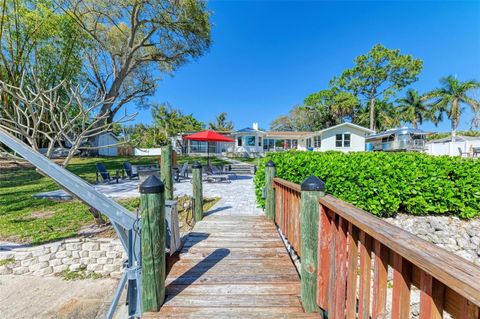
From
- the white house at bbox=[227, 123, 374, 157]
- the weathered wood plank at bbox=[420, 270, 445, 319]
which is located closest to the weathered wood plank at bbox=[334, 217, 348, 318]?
the weathered wood plank at bbox=[420, 270, 445, 319]

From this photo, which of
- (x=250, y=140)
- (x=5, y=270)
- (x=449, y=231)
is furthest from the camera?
(x=250, y=140)

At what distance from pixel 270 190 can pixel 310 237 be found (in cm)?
249

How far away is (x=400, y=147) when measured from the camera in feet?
73.3

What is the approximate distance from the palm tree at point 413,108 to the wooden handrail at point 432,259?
38937 millimetres

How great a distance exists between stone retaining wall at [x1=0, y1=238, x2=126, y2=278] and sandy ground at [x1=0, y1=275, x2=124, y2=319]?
150mm

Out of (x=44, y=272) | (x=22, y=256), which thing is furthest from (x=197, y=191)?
(x=22, y=256)

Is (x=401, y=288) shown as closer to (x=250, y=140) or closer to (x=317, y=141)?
(x=250, y=140)

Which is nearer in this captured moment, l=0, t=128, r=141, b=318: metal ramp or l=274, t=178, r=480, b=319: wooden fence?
l=274, t=178, r=480, b=319: wooden fence

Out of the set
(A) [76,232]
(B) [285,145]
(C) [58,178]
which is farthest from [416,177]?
Answer: (B) [285,145]

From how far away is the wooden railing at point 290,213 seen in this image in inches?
115

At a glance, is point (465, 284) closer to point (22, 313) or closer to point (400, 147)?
point (22, 313)

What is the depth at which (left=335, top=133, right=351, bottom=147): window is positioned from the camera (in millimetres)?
22281

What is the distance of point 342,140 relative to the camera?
73.4 ft

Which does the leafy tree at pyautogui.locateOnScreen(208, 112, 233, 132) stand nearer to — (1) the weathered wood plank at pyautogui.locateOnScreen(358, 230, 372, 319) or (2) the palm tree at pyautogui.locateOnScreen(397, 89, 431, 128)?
(2) the palm tree at pyautogui.locateOnScreen(397, 89, 431, 128)
